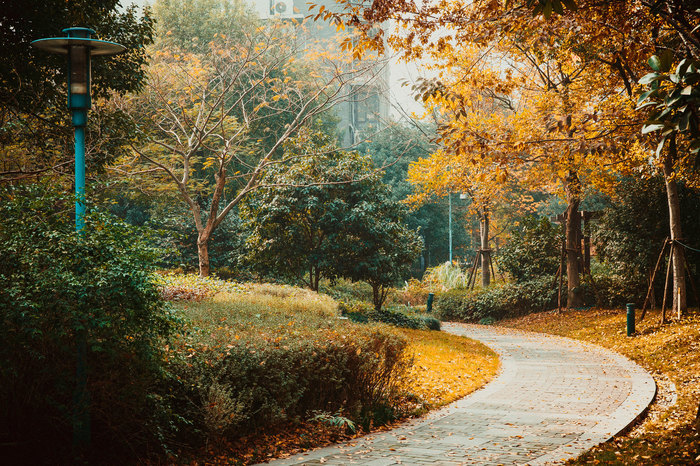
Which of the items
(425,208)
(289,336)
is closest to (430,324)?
(289,336)

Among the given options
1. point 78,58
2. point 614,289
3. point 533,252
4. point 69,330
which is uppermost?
point 78,58

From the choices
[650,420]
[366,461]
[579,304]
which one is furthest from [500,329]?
[366,461]

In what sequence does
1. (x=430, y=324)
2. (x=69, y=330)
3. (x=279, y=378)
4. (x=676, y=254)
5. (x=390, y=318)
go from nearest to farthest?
(x=69, y=330) < (x=279, y=378) < (x=676, y=254) < (x=390, y=318) < (x=430, y=324)

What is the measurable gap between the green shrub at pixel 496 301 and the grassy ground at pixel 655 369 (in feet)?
2.23

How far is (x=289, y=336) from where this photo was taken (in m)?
6.91

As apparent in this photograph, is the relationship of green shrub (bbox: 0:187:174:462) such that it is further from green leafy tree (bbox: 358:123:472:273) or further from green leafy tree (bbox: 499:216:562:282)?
green leafy tree (bbox: 358:123:472:273)

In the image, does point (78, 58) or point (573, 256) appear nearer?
point (78, 58)

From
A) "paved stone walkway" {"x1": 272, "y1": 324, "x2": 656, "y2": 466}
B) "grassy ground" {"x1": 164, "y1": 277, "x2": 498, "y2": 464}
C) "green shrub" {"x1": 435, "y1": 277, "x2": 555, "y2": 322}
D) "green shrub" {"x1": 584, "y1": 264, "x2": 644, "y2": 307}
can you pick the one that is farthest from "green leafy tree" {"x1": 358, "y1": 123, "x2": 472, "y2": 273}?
"paved stone walkway" {"x1": 272, "y1": 324, "x2": 656, "y2": 466}

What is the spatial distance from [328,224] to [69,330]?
48.6ft

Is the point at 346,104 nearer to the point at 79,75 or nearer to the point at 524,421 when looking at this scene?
the point at 524,421

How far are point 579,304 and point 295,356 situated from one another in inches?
621

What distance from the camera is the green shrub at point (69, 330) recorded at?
4.54 m

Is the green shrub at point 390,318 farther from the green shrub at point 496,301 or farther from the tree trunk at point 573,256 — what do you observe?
the tree trunk at point 573,256

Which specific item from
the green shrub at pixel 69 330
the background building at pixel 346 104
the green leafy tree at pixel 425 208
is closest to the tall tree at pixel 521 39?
the green shrub at pixel 69 330
